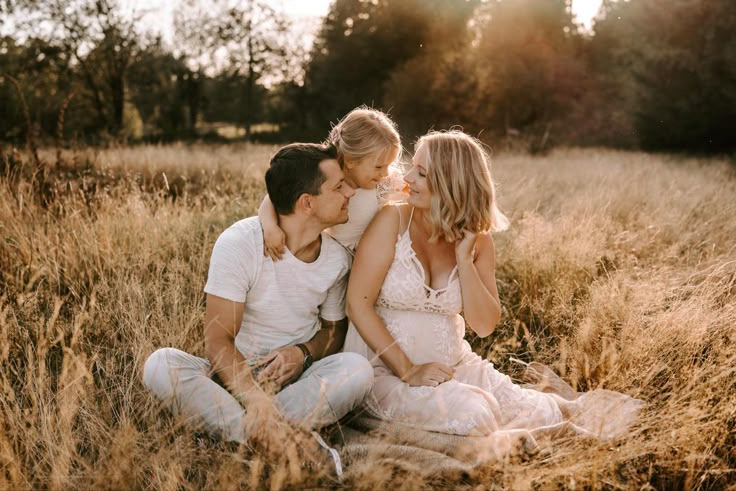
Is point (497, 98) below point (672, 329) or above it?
above

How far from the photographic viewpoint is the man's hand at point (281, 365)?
2713 millimetres

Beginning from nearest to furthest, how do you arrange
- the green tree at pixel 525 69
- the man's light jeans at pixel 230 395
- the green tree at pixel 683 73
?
the man's light jeans at pixel 230 395 < the green tree at pixel 683 73 < the green tree at pixel 525 69

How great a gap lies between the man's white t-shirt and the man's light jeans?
31cm

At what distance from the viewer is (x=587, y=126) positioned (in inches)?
915

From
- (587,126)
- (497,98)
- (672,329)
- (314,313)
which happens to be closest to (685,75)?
(587,126)

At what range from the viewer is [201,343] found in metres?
3.01

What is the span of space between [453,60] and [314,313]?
20906 millimetres

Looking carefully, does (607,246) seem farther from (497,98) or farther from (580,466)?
(497,98)

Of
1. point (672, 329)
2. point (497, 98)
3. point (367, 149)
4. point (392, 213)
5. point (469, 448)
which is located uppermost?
point (497, 98)

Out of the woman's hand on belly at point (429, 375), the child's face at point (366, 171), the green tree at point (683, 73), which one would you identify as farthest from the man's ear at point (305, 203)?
the green tree at point (683, 73)

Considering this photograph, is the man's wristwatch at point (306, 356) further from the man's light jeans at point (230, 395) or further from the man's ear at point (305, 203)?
the man's ear at point (305, 203)

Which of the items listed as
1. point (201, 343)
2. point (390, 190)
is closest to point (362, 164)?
point (390, 190)

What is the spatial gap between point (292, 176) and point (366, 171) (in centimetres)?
58

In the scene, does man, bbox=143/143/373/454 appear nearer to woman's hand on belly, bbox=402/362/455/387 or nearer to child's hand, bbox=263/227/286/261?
child's hand, bbox=263/227/286/261
